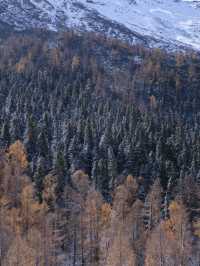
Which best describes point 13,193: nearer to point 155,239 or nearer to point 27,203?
point 27,203

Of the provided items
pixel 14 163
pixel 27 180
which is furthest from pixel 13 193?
pixel 14 163

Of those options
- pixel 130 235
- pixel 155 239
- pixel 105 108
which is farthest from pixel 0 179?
pixel 105 108

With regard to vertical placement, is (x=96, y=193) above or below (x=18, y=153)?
above

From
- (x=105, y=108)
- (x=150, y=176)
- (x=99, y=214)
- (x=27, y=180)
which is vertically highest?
(x=99, y=214)

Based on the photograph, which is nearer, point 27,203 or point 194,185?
point 27,203

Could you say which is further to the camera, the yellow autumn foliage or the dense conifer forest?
the yellow autumn foliage

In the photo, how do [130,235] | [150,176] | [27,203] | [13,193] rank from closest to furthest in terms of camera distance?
[130,235]
[27,203]
[13,193]
[150,176]

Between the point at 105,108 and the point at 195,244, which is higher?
the point at 195,244

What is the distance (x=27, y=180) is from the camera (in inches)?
3716

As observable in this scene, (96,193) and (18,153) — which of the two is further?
(18,153)

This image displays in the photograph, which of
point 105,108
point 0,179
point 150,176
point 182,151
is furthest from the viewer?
point 105,108

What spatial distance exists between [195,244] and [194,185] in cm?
2005

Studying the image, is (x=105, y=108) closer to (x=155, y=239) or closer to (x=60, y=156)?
(x=60, y=156)

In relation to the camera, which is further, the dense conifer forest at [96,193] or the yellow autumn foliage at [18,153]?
the yellow autumn foliage at [18,153]
